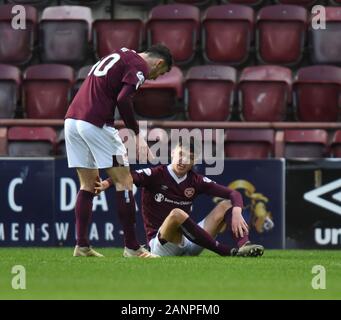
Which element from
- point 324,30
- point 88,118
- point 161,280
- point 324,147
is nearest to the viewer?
point 161,280

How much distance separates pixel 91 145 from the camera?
29.9 ft

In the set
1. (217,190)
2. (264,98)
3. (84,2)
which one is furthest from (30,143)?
(217,190)

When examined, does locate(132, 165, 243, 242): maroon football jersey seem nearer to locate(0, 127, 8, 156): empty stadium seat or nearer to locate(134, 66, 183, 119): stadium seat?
locate(0, 127, 8, 156): empty stadium seat

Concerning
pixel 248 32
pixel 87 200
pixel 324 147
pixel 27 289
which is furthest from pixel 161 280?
pixel 248 32

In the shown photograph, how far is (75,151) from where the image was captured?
30.1 feet

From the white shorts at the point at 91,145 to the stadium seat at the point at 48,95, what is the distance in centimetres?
361

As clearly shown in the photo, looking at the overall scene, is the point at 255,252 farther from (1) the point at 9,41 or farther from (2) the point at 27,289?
(1) the point at 9,41

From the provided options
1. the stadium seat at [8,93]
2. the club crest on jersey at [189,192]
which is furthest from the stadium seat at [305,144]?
the stadium seat at [8,93]

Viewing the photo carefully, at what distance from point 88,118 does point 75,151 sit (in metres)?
0.28

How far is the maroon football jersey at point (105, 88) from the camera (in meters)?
9.10

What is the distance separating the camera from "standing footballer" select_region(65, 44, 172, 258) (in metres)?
9.10

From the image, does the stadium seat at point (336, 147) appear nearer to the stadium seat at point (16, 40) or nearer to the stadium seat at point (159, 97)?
the stadium seat at point (159, 97)

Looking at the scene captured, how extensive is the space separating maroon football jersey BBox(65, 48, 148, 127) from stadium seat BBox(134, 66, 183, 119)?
3501 mm

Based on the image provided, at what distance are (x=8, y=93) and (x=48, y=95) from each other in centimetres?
42
